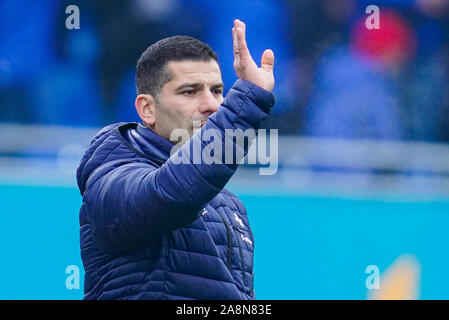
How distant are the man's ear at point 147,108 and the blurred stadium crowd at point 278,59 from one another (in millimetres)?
2124

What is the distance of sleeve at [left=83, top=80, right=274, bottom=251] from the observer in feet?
4.87

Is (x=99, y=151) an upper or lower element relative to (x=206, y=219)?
upper

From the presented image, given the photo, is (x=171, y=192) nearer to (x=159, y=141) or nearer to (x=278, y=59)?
(x=159, y=141)

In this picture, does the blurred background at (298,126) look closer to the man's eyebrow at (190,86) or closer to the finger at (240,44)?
the man's eyebrow at (190,86)

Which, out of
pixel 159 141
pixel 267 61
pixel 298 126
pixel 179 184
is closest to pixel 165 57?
pixel 159 141

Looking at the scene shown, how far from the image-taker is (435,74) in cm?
425

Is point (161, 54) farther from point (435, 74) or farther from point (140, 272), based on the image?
point (435, 74)

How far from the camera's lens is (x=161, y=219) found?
4.99 ft

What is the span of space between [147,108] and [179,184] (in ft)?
1.63

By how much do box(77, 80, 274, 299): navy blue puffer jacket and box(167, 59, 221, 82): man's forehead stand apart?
165 millimetres

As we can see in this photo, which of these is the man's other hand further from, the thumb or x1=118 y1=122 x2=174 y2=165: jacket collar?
x1=118 y1=122 x2=174 y2=165: jacket collar

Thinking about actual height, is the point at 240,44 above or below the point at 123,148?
above

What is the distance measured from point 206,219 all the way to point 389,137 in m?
2.57
